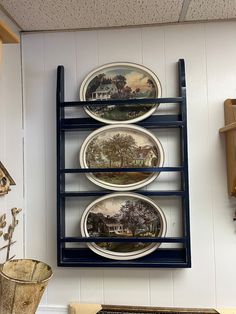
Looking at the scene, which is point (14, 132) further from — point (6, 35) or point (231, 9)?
point (231, 9)

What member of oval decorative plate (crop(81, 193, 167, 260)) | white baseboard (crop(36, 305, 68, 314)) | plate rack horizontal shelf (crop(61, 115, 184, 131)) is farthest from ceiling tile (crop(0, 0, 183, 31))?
white baseboard (crop(36, 305, 68, 314))

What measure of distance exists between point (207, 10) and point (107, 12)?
0.41 metres

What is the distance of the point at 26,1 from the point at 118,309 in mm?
1284

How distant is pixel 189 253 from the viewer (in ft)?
3.87

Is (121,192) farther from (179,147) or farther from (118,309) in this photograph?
(118,309)

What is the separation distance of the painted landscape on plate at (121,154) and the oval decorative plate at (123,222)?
8 centimetres

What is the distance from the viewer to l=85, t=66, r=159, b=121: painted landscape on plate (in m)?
1.26

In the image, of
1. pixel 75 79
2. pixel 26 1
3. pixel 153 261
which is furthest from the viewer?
pixel 75 79

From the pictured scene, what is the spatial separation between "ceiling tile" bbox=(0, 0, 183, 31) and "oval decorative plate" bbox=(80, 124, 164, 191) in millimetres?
458

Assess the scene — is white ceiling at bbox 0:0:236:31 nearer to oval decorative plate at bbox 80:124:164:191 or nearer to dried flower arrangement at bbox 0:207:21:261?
oval decorative plate at bbox 80:124:164:191

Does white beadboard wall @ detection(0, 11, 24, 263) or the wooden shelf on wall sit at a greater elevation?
the wooden shelf on wall

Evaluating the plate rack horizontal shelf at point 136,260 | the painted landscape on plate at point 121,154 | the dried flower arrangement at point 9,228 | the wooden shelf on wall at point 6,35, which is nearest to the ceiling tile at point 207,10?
the painted landscape on plate at point 121,154

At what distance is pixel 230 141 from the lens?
120 centimetres

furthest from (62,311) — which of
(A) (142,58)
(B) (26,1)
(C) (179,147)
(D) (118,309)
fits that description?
(B) (26,1)
